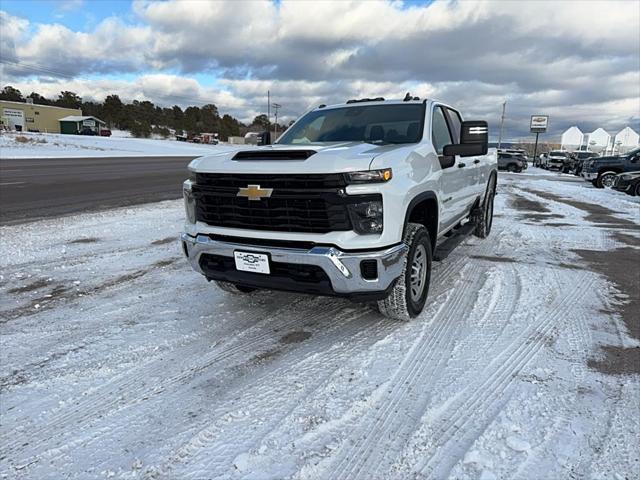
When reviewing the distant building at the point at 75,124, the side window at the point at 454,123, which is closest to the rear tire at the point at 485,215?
the side window at the point at 454,123

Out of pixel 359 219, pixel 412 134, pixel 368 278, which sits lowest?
pixel 368 278

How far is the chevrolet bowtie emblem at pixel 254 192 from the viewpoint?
11.2 ft

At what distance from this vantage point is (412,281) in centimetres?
406

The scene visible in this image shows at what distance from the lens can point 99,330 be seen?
3844 millimetres

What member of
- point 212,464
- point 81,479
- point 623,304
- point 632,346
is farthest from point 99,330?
point 623,304

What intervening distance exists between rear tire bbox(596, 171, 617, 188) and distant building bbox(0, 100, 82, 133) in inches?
3233

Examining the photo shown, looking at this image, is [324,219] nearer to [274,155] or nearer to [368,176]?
[368,176]

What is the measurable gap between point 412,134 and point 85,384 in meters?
3.51

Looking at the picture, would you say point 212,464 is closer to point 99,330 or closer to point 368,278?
point 368,278

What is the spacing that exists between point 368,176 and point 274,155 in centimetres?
80

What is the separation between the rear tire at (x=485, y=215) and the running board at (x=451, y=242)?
301mm

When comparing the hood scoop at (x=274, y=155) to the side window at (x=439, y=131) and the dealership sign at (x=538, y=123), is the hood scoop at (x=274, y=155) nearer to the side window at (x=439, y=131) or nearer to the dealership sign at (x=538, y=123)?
the side window at (x=439, y=131)

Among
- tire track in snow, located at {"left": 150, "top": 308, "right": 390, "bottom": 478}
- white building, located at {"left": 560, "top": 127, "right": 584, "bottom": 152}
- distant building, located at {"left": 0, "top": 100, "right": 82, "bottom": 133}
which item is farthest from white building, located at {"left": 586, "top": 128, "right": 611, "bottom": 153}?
distant building, located at {"left": 0, "top": 100, "right": 82, "bottom": 133}

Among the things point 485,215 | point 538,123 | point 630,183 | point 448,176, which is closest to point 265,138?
point 448,176
